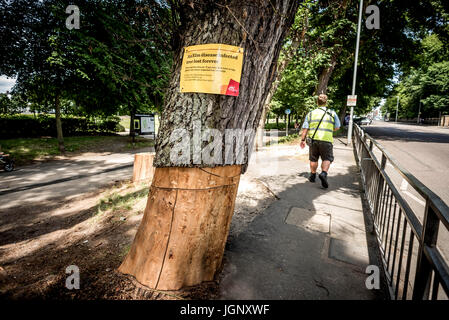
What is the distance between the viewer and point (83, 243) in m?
3.04

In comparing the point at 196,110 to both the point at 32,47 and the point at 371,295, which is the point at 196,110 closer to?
the point at 371,295

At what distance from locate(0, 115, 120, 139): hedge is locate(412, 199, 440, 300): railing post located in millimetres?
→ 18828

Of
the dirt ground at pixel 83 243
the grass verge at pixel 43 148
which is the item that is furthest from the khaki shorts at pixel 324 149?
A: the grass verge at pixel 43 148

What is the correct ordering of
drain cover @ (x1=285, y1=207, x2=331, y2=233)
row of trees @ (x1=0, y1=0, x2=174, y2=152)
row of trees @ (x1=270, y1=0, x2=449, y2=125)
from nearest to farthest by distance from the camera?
drain cover @ (x1=285, y1=207, x2=331, y2=233) → row of trees @ (x1=0, y1=0, x2=174, y2=152) → row of trees @ (x1=270, y1=0, x2=449, y2=125)

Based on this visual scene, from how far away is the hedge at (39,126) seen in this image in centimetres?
1451

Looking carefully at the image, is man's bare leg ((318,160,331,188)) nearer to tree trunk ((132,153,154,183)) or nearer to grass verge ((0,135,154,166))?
tree trunk ((132,153,154,183))

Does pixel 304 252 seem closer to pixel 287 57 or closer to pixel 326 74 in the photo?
pixel 287 57

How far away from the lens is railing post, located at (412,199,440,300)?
135 centimetres

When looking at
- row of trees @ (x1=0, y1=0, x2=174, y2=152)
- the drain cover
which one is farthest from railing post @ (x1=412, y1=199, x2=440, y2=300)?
row of trees @ (x1=0, y1=0, x2=174, y2=152)

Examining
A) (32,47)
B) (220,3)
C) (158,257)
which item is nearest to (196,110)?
(220,3)

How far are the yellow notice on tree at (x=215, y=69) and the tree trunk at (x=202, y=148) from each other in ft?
0.15

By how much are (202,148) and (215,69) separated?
56cm

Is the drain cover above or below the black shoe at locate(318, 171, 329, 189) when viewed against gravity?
below

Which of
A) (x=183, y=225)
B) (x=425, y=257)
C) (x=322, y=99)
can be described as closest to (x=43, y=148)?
(x=322, y=99)
